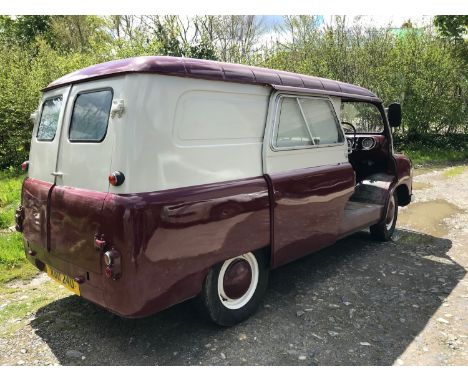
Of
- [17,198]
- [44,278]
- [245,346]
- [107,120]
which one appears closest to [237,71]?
[107,120]

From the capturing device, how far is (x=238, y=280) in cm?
349

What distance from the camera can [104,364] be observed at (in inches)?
118

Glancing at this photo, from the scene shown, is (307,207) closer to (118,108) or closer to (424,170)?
(118,108)

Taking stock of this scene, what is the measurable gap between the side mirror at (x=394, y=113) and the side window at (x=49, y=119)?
4.25 m

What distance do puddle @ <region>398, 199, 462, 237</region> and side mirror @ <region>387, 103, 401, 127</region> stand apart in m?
2.03

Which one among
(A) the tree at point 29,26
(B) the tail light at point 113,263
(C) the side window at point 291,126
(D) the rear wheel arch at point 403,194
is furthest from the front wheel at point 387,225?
(A) the tree at point 29,26

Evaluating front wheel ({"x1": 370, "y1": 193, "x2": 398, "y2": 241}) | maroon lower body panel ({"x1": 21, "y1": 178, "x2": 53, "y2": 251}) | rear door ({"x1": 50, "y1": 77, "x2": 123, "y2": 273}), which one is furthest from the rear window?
front wheel ({"x1": 370, "y1": 193, "x2": 398, "y2": 241})

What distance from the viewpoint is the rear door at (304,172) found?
Answer: 3666 mm

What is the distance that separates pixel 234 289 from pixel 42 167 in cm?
201

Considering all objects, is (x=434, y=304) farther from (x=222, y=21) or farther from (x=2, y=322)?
(x=222, y=21)

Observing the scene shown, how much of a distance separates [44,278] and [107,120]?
8.71ft

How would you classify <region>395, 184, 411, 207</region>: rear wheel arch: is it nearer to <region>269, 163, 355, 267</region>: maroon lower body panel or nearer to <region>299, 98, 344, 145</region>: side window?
<region>269, 163, 355, 267</region>: maroon lower body panel

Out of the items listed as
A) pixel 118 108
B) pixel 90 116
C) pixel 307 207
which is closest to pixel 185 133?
pixel 118 108

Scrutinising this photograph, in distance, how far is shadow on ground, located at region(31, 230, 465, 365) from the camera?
10.1 feet
